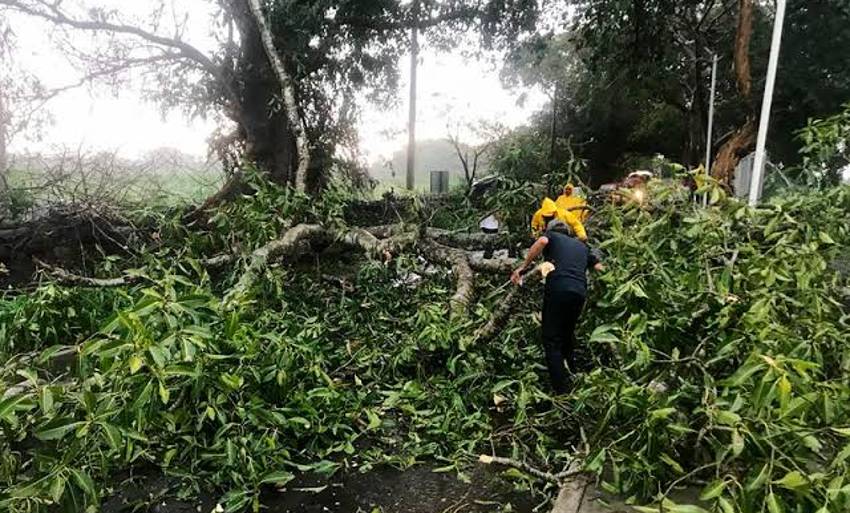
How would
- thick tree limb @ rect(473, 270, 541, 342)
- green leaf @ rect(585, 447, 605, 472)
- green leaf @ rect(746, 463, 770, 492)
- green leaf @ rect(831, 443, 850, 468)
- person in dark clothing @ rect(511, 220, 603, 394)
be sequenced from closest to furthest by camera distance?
green leaf @ rect(831, 443, 850, 468), green leaf @ rect(746, 463, 770, 492), green leaf @ rect(585, 447, 605, 472), person in dark clothing @ rect(511, 220, 603, 394), thick tree limb @ rect(473, 270, 541, 342)

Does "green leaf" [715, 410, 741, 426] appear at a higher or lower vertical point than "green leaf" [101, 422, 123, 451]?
higher

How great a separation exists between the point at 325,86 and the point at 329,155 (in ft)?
4.14

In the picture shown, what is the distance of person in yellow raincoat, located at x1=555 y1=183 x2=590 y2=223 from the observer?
4.31 m

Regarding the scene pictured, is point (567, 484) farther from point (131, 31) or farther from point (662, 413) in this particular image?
point (131, 31)

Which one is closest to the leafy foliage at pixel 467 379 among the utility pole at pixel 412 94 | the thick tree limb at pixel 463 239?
the thick tree limb at pixel 463 239

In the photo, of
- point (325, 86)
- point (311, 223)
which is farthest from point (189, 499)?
point (325, 86)

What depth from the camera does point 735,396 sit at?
223cm

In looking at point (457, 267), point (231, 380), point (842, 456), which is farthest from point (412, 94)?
point (842, 456)

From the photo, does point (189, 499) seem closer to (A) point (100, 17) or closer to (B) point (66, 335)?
(B) point (66, 335)

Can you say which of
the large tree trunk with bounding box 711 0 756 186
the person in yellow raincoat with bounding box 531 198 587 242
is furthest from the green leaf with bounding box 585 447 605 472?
the large tree trunk with bounding box 711 0 756 186

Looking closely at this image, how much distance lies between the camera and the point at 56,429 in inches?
75.0

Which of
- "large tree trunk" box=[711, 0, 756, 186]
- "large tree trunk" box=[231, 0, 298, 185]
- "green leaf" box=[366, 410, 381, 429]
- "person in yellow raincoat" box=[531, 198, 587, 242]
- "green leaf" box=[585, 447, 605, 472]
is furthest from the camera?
"large tree trunk" box=[231, 0, 298, 185]

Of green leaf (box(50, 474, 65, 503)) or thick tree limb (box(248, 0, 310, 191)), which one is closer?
green leaf (box(50, 474, 65, 503))

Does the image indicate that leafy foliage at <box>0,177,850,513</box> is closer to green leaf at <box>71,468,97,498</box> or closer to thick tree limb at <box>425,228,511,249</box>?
green leaf at <box>71,468,97,498</box>
